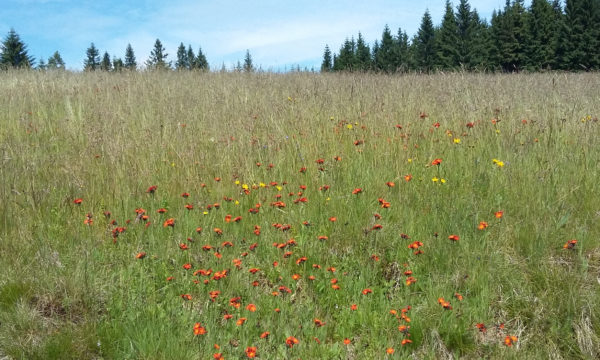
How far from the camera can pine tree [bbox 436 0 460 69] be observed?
48.0 meters

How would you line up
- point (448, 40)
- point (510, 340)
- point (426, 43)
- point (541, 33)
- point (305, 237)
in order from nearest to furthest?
point (510, 340) < point (305, 237) < point (541, 33) < point (448, 40) < point (426, 43)

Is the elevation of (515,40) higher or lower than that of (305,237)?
higher

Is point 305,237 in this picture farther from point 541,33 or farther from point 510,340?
point 541,33

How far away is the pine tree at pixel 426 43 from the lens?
170 ft

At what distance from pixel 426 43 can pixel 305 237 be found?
56.3 m

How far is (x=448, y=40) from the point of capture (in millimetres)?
48906

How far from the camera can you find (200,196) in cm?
379

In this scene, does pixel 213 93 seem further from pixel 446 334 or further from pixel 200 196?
pixel 446 334

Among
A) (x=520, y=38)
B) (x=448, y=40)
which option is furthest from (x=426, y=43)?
(x=520, y=38)

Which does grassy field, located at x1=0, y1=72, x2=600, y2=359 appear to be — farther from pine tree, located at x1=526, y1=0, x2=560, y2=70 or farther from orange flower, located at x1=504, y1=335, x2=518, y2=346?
pine tree, located at x1=526, y1=0, x2=560, y2=70

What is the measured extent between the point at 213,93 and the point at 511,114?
440 centimetres

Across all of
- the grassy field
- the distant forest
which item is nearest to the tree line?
the distant forest

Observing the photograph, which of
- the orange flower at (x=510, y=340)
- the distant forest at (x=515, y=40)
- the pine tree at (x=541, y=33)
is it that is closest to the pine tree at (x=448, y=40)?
the distant forest at (x=515, y=40)

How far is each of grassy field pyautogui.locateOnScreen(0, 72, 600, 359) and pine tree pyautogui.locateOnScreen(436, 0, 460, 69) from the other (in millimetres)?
46758
